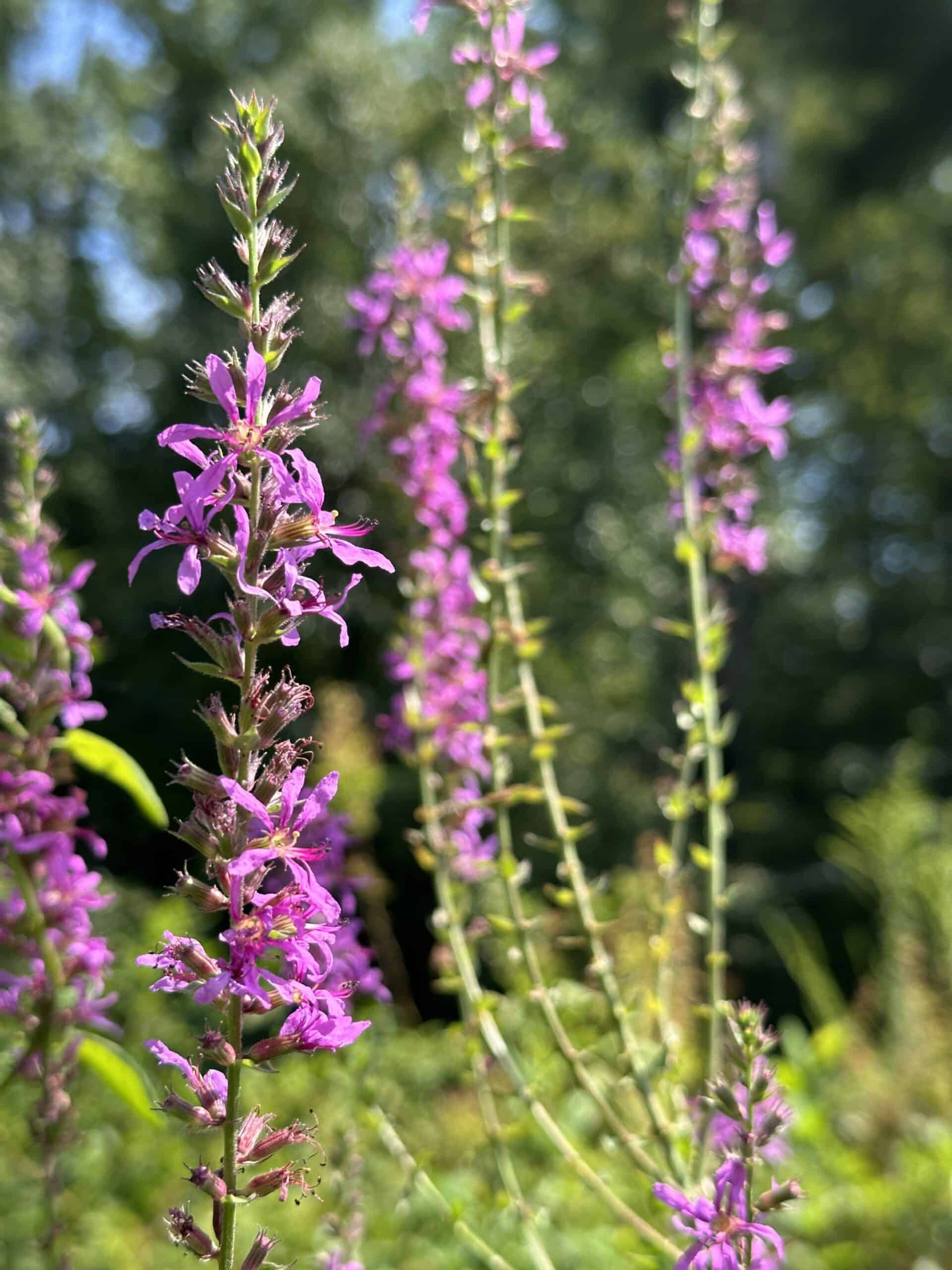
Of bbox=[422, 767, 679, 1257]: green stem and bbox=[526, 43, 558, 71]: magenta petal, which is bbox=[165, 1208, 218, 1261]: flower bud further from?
bbox=[526, 43, 558, 71]: magenta petal

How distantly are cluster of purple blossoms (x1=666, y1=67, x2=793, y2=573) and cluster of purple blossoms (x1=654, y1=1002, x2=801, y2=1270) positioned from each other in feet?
4.64

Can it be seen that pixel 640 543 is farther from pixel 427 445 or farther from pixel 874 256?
pixel 427 445

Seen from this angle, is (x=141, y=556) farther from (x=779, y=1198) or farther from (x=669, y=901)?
(x=669, y=901)

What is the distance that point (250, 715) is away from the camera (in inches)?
38.5

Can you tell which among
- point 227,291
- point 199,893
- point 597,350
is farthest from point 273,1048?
point 597,350

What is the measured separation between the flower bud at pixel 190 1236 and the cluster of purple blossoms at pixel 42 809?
539 millimetres

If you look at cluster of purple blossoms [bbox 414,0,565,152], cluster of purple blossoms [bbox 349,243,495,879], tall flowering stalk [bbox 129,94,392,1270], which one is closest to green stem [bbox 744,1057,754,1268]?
tall flowering stalk [bbox 129,94,392,1270]

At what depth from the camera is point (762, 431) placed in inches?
98.0

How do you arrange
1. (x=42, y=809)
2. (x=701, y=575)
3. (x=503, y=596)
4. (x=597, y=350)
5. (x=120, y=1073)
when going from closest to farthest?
(x=120, y=1073) < (x=42, y=809) < (x=503, y=596) < (x=701, y=575) < (x=597, y=350)

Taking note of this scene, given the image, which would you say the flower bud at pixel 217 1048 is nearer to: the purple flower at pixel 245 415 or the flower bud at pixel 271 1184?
the flower bud at pixel 271 1184

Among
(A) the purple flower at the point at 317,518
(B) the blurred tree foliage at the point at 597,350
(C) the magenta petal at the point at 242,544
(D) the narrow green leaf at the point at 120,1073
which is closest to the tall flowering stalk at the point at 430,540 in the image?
(D) the narrow green leaf at the point at 120,1073

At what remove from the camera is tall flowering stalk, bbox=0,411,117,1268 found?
1478mm

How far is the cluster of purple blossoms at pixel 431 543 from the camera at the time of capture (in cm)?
232

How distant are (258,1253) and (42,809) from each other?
0.71m
